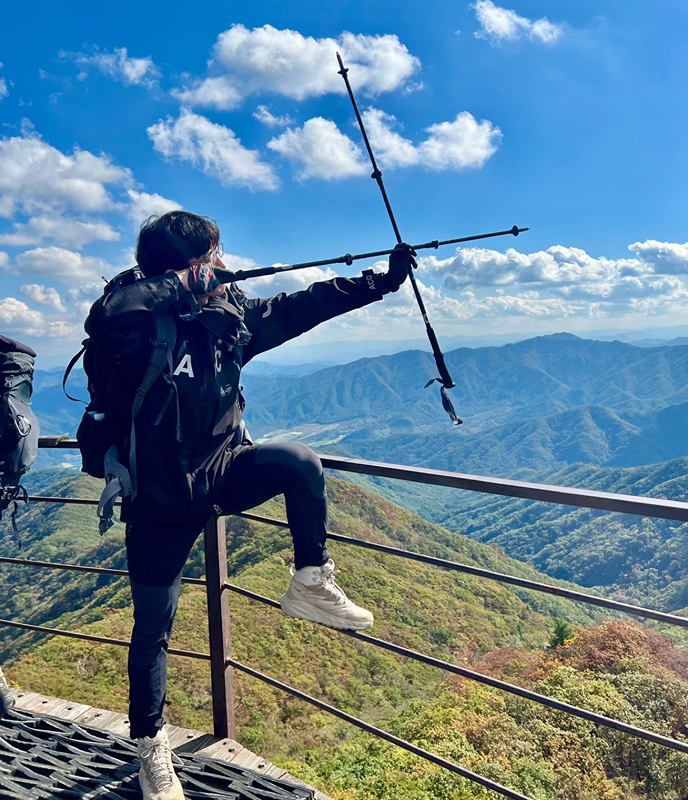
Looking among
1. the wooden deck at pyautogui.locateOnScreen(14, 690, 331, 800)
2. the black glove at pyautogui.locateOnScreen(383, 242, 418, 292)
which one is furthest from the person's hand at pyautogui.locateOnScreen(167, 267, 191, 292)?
the wooden deck at pyautogui.locateOnScreen(14, 690, 331, 800)

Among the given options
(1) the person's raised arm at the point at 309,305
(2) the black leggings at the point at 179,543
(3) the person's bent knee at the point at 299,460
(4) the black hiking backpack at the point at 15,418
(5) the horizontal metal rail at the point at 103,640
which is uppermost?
(1) the person's raised arm at the point at 309,305

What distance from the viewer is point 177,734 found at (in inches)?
114

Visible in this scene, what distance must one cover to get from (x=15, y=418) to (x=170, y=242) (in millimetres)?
1046

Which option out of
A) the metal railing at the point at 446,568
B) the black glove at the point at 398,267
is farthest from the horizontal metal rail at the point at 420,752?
the black glove at the point at 398,267

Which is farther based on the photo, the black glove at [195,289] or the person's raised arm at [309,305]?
the person's raised arm at [309,305]

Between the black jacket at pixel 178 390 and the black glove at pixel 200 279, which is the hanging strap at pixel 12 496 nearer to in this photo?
the black jacket at pixel 178 390

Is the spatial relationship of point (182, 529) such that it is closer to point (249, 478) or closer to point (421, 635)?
point (249, 478)

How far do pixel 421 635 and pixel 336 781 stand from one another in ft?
113

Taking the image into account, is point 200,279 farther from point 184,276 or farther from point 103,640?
point 103,640

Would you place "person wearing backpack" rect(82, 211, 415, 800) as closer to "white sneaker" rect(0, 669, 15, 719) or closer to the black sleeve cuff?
the black sleeve cuff

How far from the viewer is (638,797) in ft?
24.2

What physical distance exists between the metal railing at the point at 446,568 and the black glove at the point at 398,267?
30.8 inches

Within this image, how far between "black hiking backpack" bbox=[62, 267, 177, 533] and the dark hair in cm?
10

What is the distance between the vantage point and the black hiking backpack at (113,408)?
198cm
